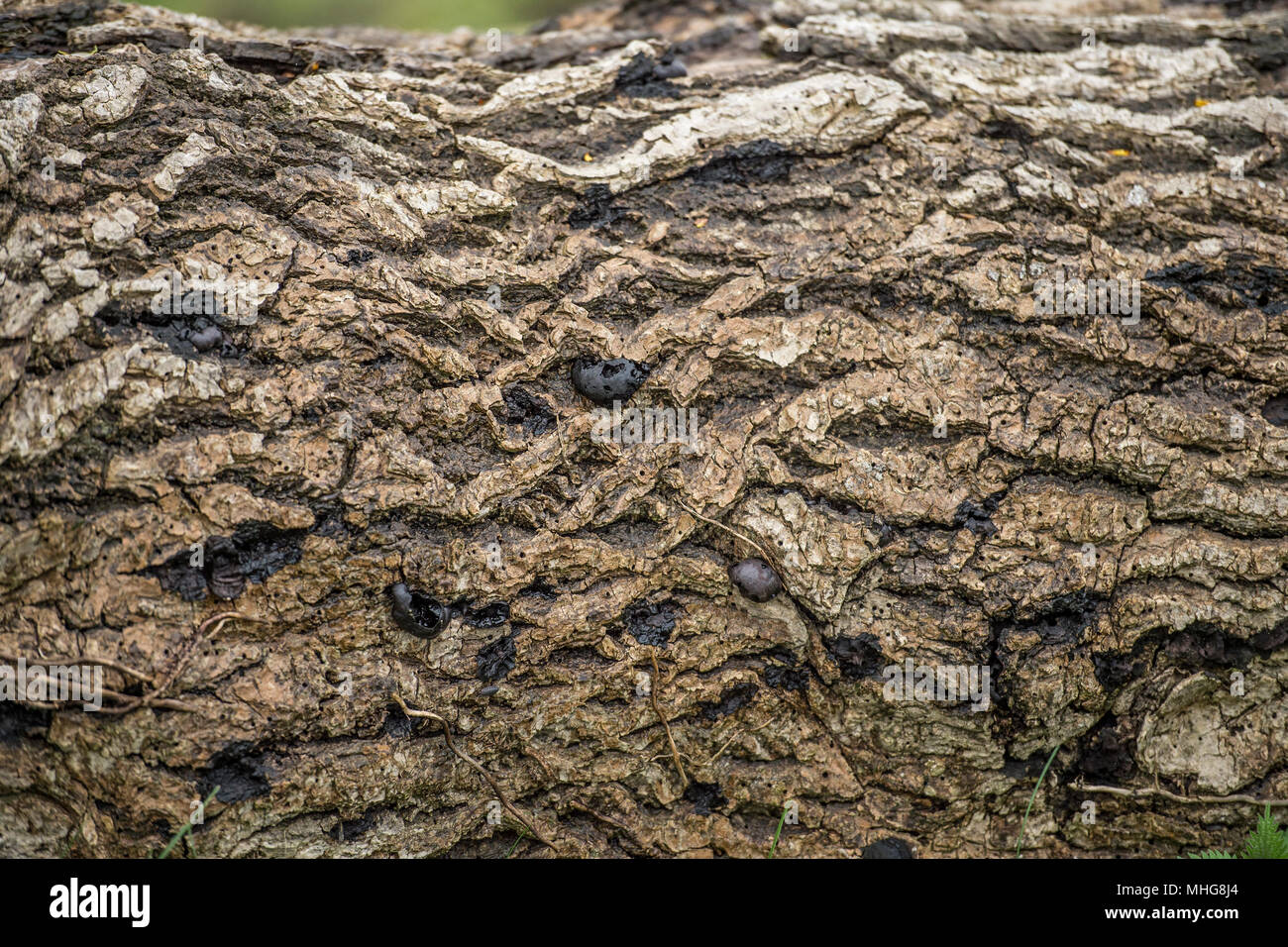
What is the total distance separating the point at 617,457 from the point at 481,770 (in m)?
1.25

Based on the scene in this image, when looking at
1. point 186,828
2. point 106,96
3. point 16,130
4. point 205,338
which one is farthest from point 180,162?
point 186,828

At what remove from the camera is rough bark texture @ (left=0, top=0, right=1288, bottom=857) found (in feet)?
9.84

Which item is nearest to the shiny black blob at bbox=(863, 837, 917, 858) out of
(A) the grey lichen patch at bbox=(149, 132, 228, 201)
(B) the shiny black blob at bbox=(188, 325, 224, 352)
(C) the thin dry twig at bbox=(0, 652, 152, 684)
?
(C) the thin dry twig at bbox=(0, 652, 152, 684)

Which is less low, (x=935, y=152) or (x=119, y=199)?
(x=935, y=152)

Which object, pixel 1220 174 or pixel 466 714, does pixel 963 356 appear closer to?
pixel 1220 174

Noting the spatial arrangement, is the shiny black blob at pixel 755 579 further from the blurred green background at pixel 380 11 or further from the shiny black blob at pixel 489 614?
the blurred green background at pixel 380 11

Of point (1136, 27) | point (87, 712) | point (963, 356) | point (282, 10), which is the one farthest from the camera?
point (282, 10)

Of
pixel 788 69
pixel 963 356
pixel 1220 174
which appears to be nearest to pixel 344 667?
pixel 963 356

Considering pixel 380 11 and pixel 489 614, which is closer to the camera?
pixel 489 614

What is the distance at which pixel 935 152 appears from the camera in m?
3.63

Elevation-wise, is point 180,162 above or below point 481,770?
above

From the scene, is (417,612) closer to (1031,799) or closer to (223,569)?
(223,569)

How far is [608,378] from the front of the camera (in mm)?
3283

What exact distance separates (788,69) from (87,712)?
12.0 ft
